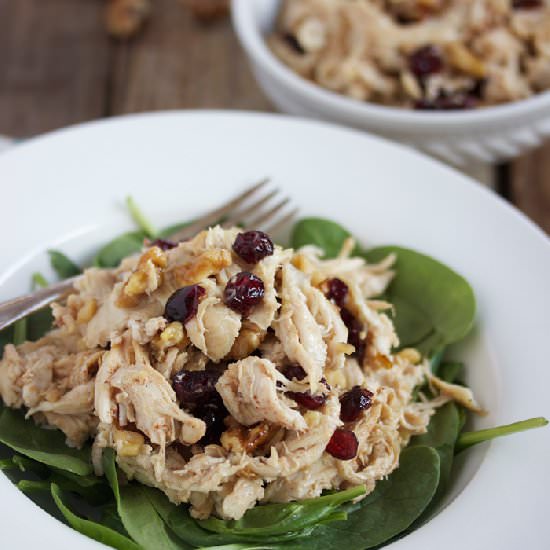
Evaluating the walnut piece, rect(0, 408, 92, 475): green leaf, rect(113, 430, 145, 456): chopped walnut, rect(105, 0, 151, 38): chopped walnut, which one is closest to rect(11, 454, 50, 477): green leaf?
rect(0, 408, 92, 475): green leaf

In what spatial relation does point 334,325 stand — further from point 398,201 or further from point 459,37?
point 459,37

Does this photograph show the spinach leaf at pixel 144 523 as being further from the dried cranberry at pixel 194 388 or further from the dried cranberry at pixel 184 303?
the dried cranberry at pixel 184 303

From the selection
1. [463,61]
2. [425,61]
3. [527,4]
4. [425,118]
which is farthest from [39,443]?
[527,4]

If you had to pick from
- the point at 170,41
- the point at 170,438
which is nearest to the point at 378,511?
the point at 170,438

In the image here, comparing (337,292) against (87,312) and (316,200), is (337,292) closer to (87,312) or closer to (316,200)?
(316,200)

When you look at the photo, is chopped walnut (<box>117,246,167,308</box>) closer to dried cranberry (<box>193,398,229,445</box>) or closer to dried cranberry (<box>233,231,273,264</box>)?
dried cranberry (<box>233,231,273,264</box>)

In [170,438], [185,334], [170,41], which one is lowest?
[170,41]
